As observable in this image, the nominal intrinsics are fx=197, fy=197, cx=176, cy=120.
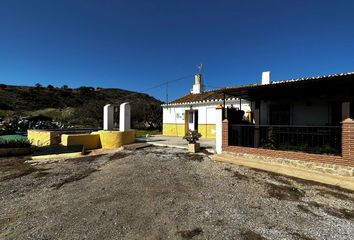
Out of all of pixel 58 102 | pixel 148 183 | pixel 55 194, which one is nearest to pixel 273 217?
pixel 148 183

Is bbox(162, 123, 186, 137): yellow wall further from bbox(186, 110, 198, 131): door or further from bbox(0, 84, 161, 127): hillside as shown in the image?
bbox(0, 84, 161, 127): hillside

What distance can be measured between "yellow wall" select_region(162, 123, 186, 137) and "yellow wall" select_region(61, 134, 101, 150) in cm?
750

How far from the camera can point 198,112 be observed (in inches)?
659

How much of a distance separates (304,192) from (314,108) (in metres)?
6.51

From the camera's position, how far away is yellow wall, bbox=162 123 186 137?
18.0 meters

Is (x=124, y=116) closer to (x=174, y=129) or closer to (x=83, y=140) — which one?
(x=83, y=140)

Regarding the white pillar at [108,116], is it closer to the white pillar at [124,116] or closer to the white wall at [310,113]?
the white pillar at [124,116]

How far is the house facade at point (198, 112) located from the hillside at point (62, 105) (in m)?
6.80

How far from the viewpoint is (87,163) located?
9.20 metres

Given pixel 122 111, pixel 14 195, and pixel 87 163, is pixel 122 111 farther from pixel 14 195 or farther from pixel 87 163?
pixel 14 195

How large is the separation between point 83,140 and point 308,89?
12756 millimetres

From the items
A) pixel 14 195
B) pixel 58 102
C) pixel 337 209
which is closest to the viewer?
pixel 337 209

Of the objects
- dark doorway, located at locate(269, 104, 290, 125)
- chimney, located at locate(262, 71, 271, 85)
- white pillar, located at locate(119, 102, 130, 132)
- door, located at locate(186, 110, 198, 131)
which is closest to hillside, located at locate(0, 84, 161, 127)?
door, located at locate(186, 110, 198, 131)

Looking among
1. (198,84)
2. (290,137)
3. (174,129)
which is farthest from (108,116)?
(290,137)
